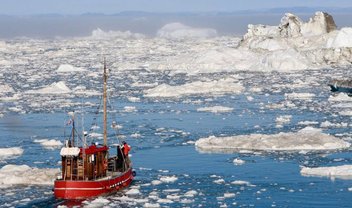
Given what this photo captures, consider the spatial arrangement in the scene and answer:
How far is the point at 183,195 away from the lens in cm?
2245

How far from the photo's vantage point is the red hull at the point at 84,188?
876 inches

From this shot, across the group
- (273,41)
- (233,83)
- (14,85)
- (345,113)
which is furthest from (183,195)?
(273,41)

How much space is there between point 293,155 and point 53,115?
54.7 ft

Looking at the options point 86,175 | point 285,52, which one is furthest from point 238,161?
point 285,52

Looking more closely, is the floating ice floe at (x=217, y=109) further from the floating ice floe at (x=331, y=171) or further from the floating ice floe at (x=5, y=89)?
the floating ice floe at (x=331, y=171)

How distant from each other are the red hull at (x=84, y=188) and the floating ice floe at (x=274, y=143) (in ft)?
22.6

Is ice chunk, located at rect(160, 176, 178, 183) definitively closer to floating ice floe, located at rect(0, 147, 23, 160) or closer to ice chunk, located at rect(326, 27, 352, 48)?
floating ice floe, located at rect(0, 147, 23, 160)

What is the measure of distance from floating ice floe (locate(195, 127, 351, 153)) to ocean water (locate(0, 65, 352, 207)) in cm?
64

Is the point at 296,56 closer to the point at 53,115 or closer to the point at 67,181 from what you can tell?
the point at 53,115

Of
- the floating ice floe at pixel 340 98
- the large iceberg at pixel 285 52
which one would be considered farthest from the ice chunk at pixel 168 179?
the large iceberg at pixel 285 52

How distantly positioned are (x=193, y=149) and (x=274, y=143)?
9.80ft

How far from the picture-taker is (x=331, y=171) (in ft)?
81.0

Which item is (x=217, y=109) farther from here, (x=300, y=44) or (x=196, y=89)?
(x=300, y=44)

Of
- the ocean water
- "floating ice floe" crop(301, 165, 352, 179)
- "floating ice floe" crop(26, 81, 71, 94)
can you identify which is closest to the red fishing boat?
the ocean water
